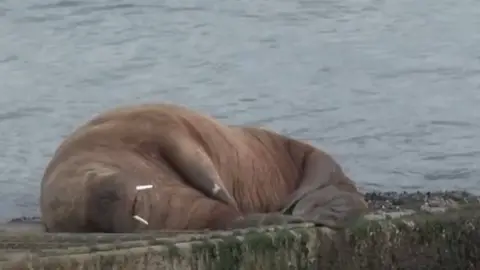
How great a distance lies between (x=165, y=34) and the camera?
1377 cm

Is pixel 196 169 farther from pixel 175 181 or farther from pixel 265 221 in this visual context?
pixel 265 221

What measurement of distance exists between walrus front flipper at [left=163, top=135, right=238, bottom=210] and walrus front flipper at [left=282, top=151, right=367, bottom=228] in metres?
0.27

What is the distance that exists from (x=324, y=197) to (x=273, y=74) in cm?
668

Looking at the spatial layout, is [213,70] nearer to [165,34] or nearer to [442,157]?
[165,34]

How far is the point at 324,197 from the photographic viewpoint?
479 centimetres

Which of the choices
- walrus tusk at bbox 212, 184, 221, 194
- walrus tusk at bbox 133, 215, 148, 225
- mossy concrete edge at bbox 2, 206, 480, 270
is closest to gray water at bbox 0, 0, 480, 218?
walrus tusk at bbox 212, 184, 221, 194

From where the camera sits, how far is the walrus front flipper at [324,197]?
161 inches

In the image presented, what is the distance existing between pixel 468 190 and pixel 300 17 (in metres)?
6.94

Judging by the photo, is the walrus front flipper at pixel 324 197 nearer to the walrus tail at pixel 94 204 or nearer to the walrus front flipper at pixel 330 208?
the walrus front flipper at pixel 330 208

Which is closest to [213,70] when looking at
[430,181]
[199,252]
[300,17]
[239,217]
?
[300,17]

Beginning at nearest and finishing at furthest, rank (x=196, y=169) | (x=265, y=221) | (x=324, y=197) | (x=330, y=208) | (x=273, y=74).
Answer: (x=265, y=221)
(x=330, y=208)
(x=324, y=197)
(x=196, y=169)
(x=273, y=74)

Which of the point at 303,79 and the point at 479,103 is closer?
the point at 479,103

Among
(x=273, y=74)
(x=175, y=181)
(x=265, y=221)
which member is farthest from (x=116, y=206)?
(x=273, y=74)

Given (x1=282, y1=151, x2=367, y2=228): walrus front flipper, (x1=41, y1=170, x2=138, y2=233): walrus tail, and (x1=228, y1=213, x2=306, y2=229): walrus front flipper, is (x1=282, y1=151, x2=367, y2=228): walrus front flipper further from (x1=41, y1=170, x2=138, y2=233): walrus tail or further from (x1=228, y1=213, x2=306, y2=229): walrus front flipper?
(x1=41, y1=170, x2=138, y2=233): walrus tail
